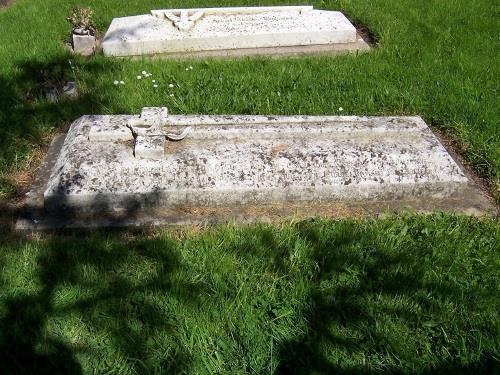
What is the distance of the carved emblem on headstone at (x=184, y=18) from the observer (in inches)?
242

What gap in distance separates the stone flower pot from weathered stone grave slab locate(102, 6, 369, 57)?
0.76ft

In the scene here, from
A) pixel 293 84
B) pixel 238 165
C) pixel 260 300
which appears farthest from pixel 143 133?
A: pixel 293 84

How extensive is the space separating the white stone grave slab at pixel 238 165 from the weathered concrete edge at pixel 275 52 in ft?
7.66

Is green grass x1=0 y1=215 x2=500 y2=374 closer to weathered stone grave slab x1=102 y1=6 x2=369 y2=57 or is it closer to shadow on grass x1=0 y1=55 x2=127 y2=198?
shadow on grass x1=0 y1=55 x2=127 y2=198

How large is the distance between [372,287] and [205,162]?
1.34 metres

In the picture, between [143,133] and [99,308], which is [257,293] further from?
A: [143,133]

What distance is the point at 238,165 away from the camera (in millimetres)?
3506

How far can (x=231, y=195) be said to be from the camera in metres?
3.47

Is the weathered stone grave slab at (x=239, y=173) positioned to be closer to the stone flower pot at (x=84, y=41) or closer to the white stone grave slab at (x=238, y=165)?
the white stone grave slab at (x=238, y=165)

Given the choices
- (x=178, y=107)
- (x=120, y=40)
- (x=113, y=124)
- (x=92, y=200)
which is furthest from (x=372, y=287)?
(x=120, y=40)

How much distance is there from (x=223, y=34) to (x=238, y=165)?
306cm

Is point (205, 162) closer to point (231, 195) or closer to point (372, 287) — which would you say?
point (231, 195)

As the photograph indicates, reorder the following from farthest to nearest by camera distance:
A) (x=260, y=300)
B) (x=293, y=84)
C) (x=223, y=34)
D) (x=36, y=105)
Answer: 1. (x=223, y=34)
2. (x=293, y=84)
3. (x=36, y=105)
4. (x=260, y=300)

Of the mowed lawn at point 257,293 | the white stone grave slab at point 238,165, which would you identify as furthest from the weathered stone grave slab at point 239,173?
the mowed lawn at point 257,293
